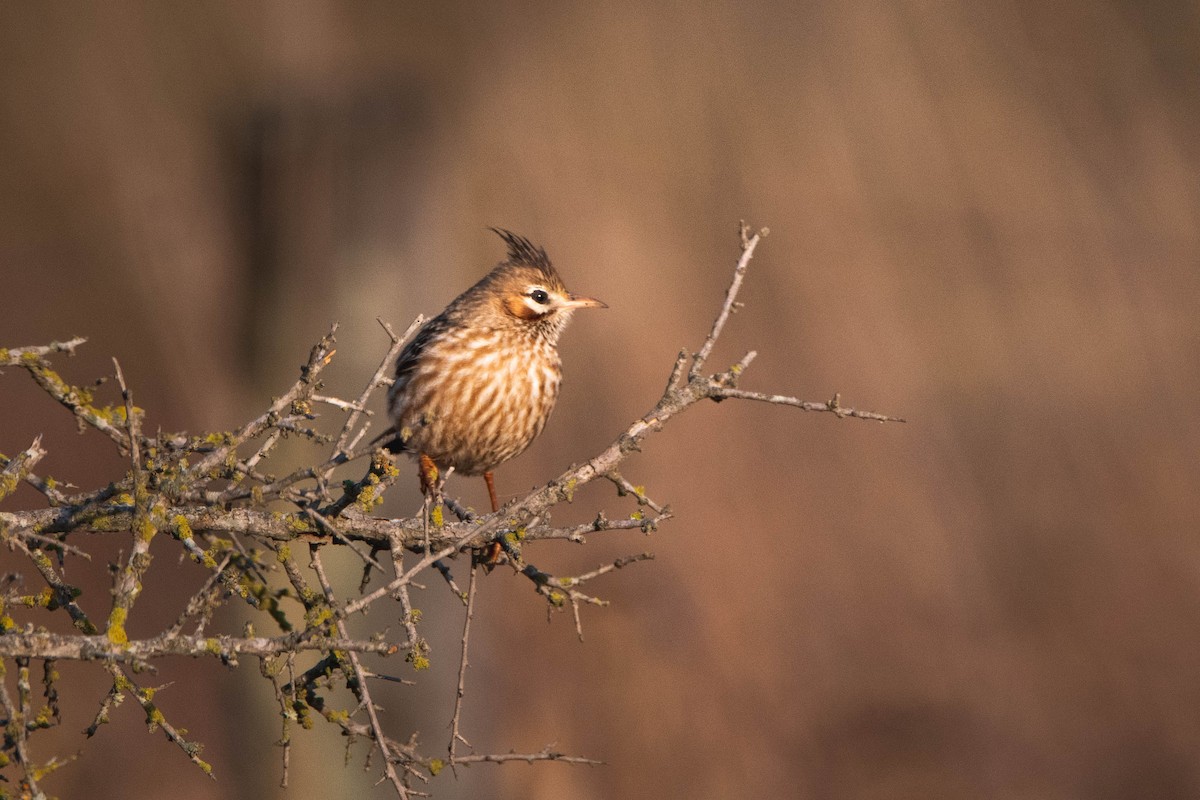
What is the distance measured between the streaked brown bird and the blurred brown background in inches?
226

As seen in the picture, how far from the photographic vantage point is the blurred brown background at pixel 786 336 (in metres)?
12.9

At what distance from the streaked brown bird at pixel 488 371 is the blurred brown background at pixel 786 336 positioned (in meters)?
5.75

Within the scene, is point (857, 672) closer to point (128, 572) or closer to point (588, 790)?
point (588, 790)

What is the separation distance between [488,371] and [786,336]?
7.93 meters

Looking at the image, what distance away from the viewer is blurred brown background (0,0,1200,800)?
42.2 feet

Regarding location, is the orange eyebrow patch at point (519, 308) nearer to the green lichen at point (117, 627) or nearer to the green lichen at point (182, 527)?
the green lichen at point (182, 527)

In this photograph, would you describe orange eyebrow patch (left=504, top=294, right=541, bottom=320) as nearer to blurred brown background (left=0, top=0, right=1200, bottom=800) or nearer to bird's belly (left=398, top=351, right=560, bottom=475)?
bird's belly (left=398, top=351, right=560, bottom=475)

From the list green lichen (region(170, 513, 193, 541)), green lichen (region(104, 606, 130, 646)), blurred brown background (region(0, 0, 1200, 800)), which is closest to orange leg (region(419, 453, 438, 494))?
green lichen (region(170, 513, 193, 541))

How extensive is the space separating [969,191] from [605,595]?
5684 millimetres

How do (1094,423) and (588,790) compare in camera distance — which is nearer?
(588,790)

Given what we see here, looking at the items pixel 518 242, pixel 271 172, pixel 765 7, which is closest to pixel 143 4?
pixel 271 172

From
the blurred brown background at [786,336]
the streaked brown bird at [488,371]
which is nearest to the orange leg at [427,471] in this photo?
the streaked brown bird at [488,371]

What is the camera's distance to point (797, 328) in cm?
1338

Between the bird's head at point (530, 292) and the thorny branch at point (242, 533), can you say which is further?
the bird's head at point (530, 292)
